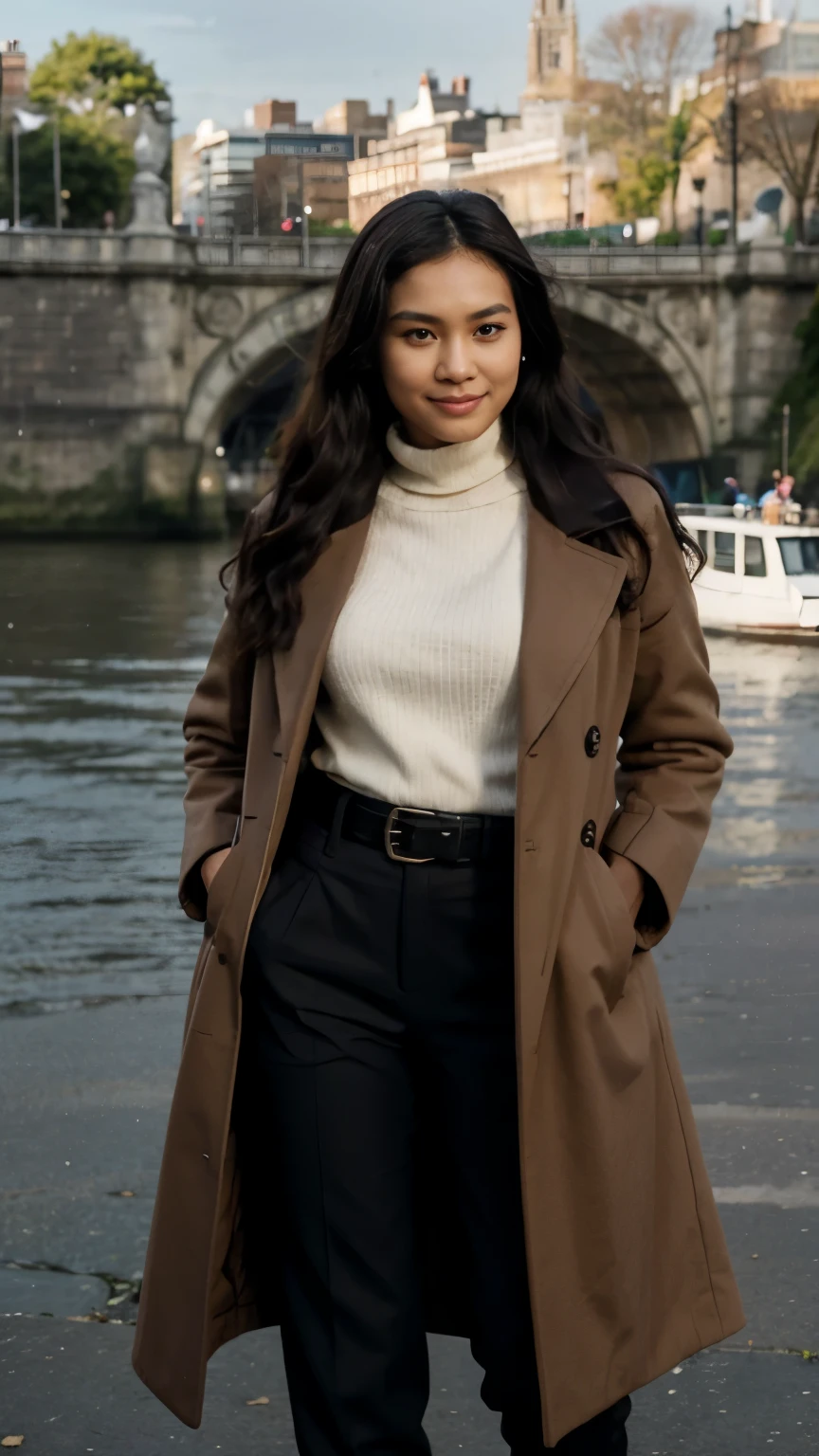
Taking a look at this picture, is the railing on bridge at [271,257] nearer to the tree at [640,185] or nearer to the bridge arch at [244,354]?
the bridge arch at [244,354]

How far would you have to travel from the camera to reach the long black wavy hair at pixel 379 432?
232 centimetres

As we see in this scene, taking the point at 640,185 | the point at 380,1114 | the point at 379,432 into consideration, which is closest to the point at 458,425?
the point at 379,432

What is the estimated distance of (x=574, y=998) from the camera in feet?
7.27

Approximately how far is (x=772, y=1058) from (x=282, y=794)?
3.22m

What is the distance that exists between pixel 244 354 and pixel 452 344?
44709mm

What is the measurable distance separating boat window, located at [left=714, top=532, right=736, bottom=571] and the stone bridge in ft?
71.9

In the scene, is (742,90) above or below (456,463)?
above

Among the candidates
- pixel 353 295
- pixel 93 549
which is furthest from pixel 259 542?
pixel 93 549

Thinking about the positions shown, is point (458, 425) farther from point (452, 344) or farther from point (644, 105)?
point (644, 105)

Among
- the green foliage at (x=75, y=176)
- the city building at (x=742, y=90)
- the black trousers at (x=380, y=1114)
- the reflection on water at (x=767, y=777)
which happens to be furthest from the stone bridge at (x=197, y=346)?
the black trousers at (x=380, y=1114)

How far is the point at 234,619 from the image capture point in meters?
2.45

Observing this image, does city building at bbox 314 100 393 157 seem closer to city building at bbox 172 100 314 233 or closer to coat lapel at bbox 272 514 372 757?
city building at bbox 172 100 314 233

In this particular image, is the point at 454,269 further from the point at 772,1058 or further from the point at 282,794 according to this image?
the point at 772,1058

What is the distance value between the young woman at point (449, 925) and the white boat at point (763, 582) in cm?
1841
